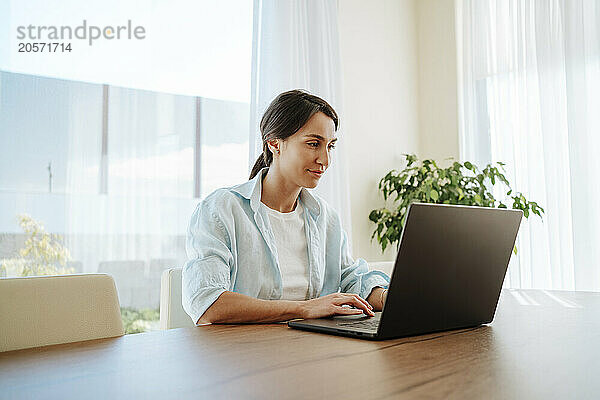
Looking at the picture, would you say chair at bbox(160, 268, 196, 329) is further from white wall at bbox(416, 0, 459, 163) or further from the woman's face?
white wall at bbox(416, 0, 459, 163)

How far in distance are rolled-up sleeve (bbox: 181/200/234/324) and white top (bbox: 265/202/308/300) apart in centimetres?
19

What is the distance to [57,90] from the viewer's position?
7.75 feet

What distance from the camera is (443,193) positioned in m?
3.40

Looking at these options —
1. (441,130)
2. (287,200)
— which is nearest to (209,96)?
(287,200)

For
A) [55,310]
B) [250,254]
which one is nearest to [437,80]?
[250,254]

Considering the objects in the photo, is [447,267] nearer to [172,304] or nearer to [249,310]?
[249,310]

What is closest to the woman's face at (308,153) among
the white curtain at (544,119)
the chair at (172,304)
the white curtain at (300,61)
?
the chair at (172,304)

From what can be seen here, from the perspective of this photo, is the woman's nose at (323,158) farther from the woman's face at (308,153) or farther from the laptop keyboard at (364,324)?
the laptop keyboard at (364,324)

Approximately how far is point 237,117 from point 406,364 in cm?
228

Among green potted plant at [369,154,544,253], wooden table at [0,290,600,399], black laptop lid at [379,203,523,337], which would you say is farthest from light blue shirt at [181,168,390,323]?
green potted plant at [369,154,544,253]

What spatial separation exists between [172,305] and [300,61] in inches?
72.3

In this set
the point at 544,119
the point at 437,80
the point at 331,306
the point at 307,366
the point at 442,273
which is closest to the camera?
the point at 307,366

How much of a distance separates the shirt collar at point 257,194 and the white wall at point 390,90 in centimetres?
160

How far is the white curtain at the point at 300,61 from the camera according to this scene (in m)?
2.96
